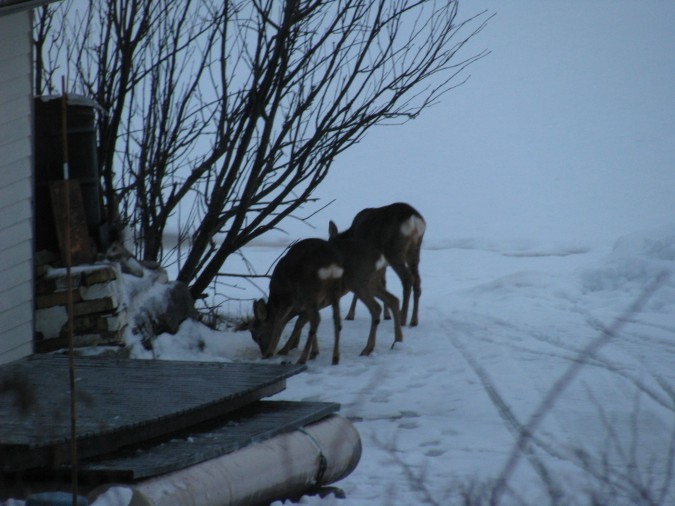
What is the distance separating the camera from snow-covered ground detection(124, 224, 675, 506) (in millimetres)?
5168

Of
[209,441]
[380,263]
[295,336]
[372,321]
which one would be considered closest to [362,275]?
[380,263]

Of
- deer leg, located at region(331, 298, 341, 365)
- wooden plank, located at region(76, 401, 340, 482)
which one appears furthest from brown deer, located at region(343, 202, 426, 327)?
wooden plank, located at region(76, 401, 340, 482)

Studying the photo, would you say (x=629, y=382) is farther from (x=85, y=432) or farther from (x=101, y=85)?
(x=101, y=85)

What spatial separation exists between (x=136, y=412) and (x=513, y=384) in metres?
4.22

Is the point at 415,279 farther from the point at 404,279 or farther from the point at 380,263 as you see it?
the point at 380,263

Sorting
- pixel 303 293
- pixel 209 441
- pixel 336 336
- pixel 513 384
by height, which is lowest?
pixel 513 384

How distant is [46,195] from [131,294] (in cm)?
120

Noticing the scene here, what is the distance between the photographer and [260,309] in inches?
388

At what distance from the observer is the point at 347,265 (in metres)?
9.74

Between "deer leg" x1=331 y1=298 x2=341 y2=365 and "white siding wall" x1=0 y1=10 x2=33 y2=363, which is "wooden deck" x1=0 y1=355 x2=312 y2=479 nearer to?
"white siding wall" x1=0 y1=10 x2=33 y2=363

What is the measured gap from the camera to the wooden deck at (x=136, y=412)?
13.4 ft

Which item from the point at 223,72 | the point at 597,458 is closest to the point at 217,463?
the point at 597,458

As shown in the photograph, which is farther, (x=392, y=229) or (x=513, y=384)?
(x=392, y=229)

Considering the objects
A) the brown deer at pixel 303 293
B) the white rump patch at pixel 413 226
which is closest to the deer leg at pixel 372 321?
the brown deer at pixel 303 293
